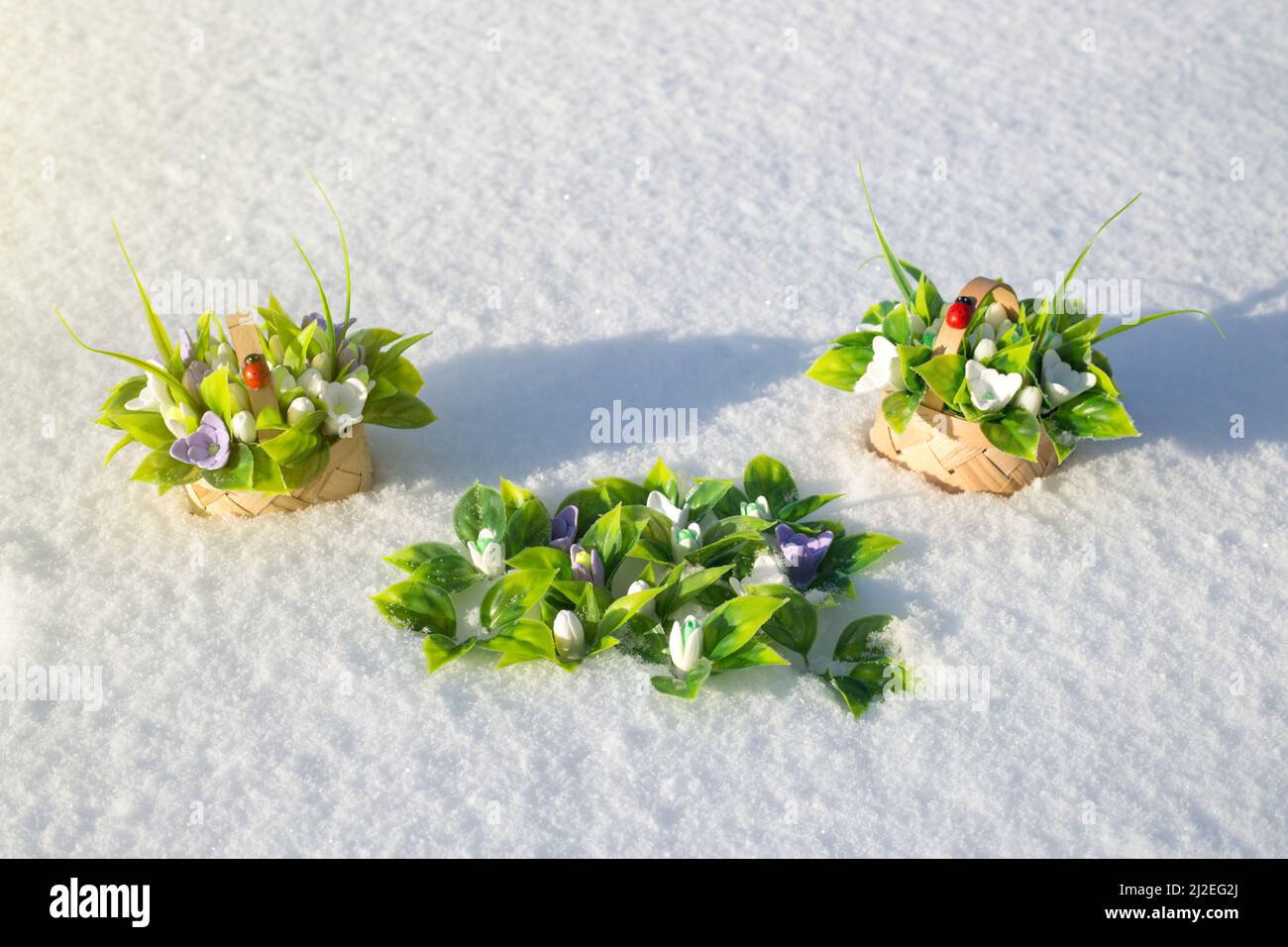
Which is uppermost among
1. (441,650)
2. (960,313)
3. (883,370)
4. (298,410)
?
(960,313)

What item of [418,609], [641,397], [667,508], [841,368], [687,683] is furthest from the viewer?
[641,397]

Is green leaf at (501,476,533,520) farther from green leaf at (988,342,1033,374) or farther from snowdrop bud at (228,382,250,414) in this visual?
green leaf at (988,342,1033,374)

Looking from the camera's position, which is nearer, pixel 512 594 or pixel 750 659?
pixel 750 659

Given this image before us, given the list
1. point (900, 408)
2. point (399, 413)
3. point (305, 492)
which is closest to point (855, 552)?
point (900, 408)

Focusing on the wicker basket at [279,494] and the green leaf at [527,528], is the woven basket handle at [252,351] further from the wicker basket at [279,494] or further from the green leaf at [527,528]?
the green leaf at [527,528]

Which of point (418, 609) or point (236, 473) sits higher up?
point (236, 473)

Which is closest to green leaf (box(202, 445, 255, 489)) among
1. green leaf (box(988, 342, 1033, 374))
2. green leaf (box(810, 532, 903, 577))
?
green leaf (box(810, 532, 903, 577))

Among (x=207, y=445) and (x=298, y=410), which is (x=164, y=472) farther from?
(x=298, y=410)

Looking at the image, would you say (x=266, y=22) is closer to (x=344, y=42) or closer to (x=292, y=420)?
(x=344, y=42)
